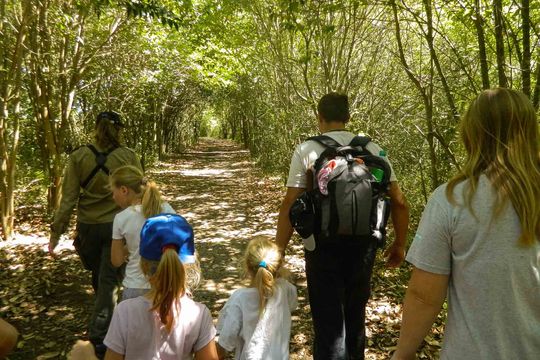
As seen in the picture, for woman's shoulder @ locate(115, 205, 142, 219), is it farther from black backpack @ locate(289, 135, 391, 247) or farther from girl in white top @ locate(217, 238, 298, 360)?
black backpack @ locate(289, 135, 391, 247)

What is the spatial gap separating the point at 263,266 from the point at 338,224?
0.54 metres

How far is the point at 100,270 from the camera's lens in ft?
12.5

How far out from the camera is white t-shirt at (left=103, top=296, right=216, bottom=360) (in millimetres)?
2104

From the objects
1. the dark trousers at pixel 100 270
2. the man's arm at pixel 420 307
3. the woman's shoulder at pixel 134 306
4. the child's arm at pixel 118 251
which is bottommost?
the dark trousers at pixel 100 270

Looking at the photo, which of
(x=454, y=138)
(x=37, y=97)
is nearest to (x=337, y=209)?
(x=454, y=138)

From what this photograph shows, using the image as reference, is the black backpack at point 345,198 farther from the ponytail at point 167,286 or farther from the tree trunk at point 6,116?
the tree trunk at point 6,116

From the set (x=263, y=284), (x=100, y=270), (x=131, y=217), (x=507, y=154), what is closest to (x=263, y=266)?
(x=263, y=284)

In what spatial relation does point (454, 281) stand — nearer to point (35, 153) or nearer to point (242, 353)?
point (242, 353)

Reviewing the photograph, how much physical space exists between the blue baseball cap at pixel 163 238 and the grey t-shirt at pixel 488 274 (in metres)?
1.22

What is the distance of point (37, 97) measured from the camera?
29.0ft

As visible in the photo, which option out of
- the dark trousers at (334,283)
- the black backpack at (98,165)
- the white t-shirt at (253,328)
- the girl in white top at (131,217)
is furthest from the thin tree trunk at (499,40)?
the black backpack at (98,165)

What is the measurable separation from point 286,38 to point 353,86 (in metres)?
2.15

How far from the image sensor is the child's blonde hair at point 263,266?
2568 mm

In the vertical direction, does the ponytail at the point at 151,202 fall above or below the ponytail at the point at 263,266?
above
